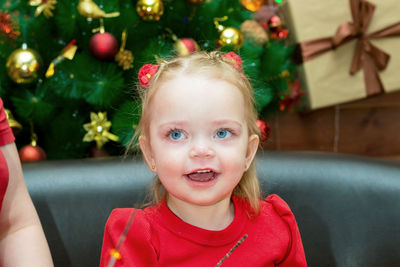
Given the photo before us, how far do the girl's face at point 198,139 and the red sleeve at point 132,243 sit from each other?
102mm

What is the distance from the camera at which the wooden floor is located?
1.86 meters

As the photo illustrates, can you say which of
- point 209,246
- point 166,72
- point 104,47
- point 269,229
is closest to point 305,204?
point 269,229

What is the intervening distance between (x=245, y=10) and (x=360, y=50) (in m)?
0.48

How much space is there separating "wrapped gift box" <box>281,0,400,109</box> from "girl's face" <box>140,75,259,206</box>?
3.04 feet

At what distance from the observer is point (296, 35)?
5.23 ft

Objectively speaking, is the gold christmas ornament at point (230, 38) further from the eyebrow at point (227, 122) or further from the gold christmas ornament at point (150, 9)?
the eyebrow at point (227, 122)

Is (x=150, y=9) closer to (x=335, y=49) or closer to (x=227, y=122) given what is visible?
(x=227, y=122)

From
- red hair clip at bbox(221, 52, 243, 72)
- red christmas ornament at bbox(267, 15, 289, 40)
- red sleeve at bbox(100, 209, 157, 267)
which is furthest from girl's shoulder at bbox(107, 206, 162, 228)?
red christmas ornament at bbox(267, 15, 289, 40)

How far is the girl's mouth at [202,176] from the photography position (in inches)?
28.7

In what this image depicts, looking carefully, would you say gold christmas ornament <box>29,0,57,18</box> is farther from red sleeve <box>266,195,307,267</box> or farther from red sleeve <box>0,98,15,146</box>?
red sleeve <box>266,195,307,267</box>

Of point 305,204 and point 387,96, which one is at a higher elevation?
point 305,204

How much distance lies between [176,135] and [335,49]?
1.08 m

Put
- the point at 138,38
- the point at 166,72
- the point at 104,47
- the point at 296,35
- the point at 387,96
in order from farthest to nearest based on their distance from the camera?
the point at 387,96
the point at 296,35
the point at 138,38
the point at 104,47
the point at 166,72

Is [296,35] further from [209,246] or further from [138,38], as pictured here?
[209,246]
